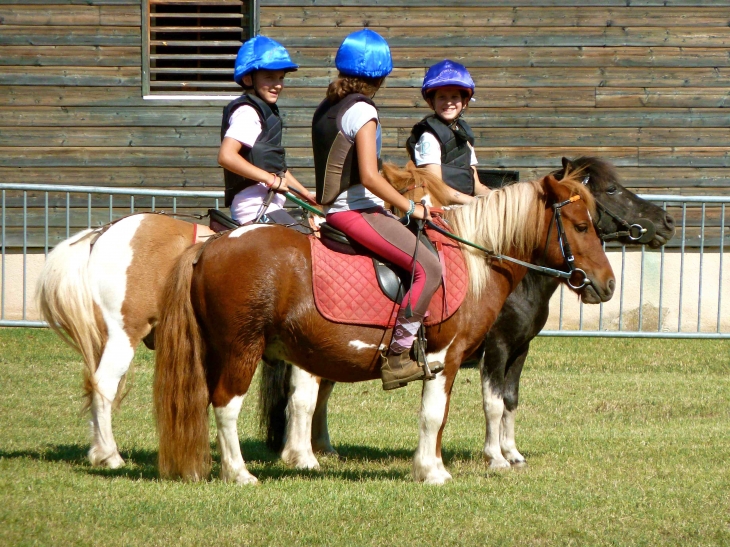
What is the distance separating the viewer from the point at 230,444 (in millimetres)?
5859

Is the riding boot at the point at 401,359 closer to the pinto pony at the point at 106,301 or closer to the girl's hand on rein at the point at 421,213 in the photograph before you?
the girl's hand on rein at the point at 421,213

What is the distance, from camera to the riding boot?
18.8ft

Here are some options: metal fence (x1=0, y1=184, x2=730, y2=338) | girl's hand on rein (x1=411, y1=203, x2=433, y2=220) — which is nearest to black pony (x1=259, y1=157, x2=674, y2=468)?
girl's hand on rein (x1=411, y1=203, x2=433, y2=220)

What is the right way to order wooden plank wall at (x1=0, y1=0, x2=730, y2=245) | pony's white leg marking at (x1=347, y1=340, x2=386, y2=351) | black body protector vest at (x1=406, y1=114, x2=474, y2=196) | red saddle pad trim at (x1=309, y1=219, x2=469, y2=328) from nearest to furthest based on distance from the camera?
red saddle pad trim at (x1=309, y1=219, x2=469, y2=328), pony's white leg marking at (x1=347, y1=340, x2=386, y2=351), black body protector vest at (x1=406, y1=114, x2=474, y2=196), wooden plank wall at (x1=0, y1=0, x2=730, y2=245)

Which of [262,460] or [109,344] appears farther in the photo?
[262,460]

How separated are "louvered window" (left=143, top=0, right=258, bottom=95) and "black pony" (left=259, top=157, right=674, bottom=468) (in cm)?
755

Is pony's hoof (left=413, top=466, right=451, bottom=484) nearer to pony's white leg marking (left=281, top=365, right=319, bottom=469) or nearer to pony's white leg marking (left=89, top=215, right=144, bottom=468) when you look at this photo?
pony's white leg marking (left=281, top=365, right=319, bottom=469)

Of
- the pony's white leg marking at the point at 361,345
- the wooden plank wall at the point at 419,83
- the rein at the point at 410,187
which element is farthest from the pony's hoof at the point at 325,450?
the wooden plank wall at the point at 419,83

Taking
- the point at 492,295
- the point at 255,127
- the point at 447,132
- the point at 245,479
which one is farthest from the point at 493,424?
the point at 255,127

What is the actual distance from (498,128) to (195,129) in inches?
162

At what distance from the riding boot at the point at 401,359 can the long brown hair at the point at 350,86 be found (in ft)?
4.24

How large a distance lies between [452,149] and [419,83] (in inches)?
278

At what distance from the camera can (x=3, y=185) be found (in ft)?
37.6

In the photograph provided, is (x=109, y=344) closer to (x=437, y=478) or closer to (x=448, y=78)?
(x=437, y=478)
